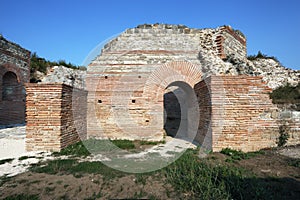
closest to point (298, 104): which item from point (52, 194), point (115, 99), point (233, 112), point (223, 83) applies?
point (233, 112)

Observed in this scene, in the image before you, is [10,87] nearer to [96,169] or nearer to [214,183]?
[96,169]

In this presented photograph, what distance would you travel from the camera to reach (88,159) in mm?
4605

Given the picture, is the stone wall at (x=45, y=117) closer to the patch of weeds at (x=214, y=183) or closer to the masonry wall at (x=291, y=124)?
the patch of weeds at (x=214, y=183)

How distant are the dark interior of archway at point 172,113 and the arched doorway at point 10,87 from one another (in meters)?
9.98

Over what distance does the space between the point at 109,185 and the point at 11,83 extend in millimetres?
11918

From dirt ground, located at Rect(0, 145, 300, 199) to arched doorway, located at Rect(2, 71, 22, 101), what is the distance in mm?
9629

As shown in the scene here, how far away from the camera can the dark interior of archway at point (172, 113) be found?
34.7 ft

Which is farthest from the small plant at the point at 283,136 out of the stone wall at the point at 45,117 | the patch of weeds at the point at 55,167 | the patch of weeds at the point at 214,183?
the stone wall at the point at 45,117

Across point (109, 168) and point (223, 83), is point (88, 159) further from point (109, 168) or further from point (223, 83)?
point (223, 83)

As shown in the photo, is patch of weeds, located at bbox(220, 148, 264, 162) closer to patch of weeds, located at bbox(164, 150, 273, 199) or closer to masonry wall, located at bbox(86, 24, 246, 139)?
patch of weeds, located at bbox(164, 150, 273, 199)

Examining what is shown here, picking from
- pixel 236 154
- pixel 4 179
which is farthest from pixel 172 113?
pixel 4 179

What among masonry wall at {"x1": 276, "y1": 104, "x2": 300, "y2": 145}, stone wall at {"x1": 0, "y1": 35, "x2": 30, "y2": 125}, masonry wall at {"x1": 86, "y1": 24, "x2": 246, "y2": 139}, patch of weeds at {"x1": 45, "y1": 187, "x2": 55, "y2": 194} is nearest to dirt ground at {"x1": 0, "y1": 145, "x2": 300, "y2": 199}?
patch of weeds at {"x1": 45, "y1": 187, "x2": 55, "y2": 194}

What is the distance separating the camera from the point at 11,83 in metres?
11.0

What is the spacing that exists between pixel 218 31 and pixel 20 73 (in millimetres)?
12884
